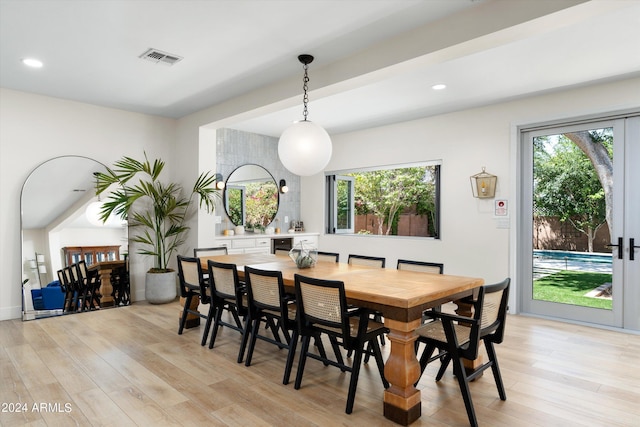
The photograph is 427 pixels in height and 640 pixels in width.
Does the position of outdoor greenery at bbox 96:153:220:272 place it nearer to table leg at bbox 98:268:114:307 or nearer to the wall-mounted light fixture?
the wall-mounted light fixture

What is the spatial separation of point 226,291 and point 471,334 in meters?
1.98

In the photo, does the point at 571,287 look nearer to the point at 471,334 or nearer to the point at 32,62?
the point at 471,334

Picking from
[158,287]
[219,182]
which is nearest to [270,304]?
[158,287]

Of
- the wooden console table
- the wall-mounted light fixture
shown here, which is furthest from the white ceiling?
the wooden console table

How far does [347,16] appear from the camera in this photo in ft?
8.96

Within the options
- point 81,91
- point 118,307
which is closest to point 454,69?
point 81,91

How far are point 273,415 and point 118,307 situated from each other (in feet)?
11.6

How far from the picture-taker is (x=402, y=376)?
2215 millimetres

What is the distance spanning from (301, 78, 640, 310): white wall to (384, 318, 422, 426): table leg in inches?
117

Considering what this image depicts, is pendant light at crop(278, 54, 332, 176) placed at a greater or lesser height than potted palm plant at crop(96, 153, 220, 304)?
greater

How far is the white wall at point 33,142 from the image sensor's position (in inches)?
173

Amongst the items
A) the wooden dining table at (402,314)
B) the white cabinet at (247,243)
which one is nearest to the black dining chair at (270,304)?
the wooden dining table at (402,314)

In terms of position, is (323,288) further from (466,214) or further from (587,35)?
(466,214)

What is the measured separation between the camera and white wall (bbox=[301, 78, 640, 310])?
427 centimetres
